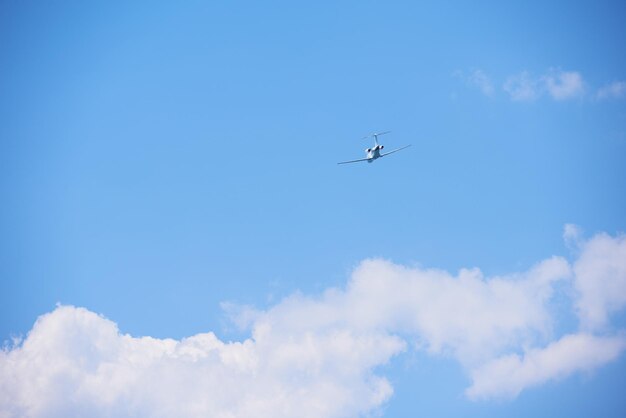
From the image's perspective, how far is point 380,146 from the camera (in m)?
90.1

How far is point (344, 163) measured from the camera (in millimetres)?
88312

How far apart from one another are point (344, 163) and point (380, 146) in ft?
22.4
